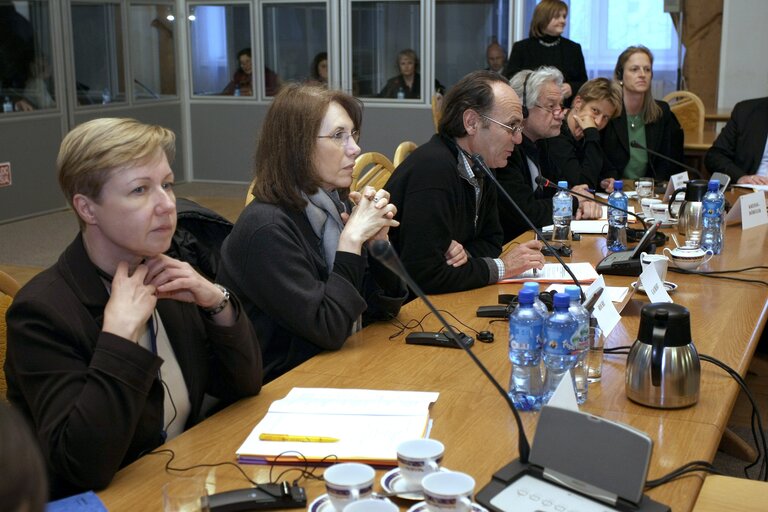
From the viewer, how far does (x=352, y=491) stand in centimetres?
119

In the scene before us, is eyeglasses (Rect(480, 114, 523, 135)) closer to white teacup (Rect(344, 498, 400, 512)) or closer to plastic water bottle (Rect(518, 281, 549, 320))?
plastic water bottle (Rect(518, 281, 549, 320))

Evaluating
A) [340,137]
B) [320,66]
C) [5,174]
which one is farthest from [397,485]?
[320,66]

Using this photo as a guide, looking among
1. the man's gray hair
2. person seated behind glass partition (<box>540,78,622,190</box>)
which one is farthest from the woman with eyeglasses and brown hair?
person seated behind glass partition (<box>540,78,622,190</box>)

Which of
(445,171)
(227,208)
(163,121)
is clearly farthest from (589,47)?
(445,171)

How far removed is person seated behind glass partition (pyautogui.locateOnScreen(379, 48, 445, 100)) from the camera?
322 inches

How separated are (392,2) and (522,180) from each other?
4885 millimetres

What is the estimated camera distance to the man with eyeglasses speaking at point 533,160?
11.9 ft

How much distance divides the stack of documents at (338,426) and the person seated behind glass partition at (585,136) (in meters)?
2.77

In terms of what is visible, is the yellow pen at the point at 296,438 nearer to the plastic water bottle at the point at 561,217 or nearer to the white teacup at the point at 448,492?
the white teacup at the point at 448,492

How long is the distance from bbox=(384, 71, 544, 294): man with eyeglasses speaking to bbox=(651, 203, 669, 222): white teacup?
84 centimetres

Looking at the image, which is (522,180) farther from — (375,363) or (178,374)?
(178,374)

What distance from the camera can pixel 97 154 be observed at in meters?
1.59

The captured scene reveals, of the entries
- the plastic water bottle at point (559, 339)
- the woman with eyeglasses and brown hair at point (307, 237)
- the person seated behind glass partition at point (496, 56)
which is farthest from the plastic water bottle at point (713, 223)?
the person seated behind glass partition at point (496, 56)

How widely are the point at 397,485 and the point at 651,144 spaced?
394cm
